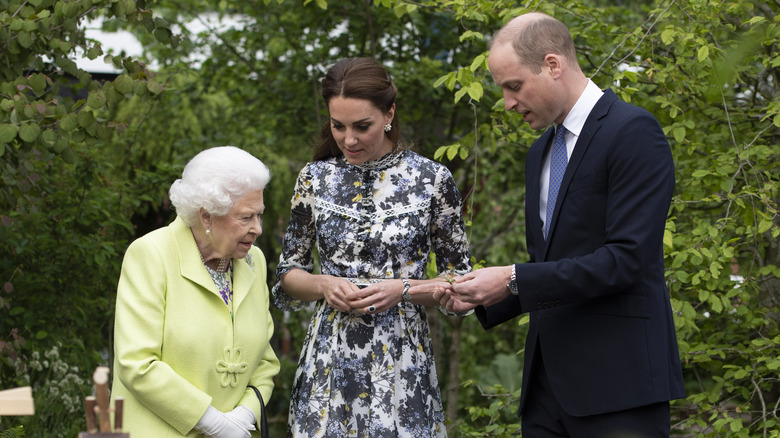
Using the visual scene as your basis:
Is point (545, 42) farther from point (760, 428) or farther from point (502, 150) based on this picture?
point (502, 150)

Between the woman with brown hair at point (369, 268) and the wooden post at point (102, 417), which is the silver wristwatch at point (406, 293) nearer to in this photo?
the woman with brown hair at point (369, 268)

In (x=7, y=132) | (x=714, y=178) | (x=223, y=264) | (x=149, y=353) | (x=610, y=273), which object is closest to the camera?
(x=610, y=273)

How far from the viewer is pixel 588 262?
2486mm

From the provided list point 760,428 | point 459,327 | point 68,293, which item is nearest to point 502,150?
point 459,327

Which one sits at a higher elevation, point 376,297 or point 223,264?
point 223,264

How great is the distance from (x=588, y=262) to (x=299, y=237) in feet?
4.11

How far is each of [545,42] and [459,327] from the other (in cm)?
363

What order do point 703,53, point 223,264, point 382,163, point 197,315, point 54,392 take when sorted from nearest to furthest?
point 197,315 → point 223,264 → point 382,163 → point 703,53 → point 54,392

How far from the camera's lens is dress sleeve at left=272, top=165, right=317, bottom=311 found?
3.30 metres

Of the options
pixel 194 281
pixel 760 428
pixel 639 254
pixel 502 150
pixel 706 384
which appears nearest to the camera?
pixel 639 254

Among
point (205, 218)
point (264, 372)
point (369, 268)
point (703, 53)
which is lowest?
point (264, 372)

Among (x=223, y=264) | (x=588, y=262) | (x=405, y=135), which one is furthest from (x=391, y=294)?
(x=405, y=135)

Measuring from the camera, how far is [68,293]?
207 inches

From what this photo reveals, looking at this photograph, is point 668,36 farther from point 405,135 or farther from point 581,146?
point 581,146
